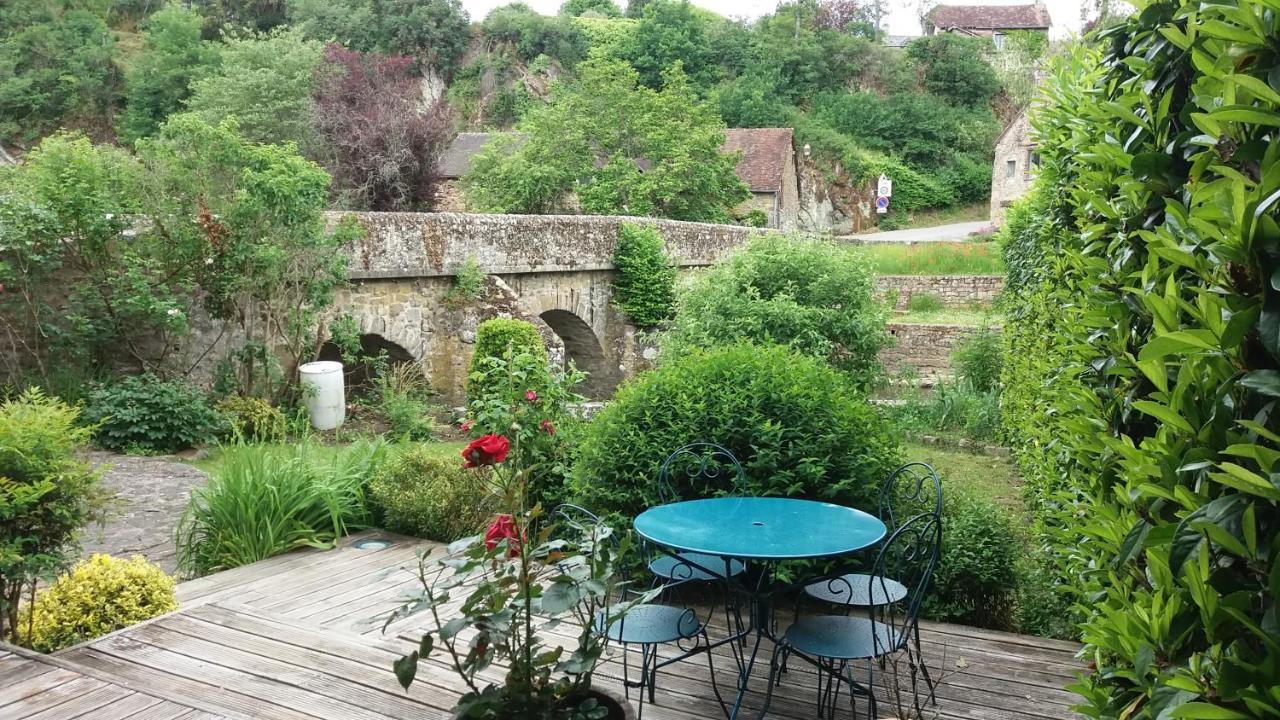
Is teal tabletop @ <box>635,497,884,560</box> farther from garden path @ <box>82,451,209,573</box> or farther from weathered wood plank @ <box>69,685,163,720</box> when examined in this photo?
garden path @ <box>82,451,209,573</box>

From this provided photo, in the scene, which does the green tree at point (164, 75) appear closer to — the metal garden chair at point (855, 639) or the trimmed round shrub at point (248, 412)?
the trimmed round shrub at point (248, 412)

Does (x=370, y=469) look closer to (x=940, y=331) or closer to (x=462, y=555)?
(x=462, y=555)

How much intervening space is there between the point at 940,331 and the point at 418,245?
909cm

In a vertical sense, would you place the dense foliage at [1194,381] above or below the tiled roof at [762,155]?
below

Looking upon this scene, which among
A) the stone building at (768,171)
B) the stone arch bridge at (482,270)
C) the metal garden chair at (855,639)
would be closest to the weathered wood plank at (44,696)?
the metal garden chair at (855,639)

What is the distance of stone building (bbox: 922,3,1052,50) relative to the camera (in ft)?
162

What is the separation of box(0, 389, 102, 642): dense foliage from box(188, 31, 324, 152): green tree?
2270cm

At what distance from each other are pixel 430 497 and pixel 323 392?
5.30 metres

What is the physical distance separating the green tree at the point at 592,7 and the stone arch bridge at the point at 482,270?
36524 millimetres

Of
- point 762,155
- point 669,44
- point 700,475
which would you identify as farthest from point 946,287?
point 669,44

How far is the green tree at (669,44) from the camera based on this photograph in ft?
129

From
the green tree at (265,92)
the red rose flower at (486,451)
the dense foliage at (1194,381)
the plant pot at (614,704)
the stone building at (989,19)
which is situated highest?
the stone building at (989,19)

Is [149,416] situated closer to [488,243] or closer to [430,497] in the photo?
[430,497]

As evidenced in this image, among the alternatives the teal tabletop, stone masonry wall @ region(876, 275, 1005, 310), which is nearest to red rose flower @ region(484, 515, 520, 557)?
the teal tabletop
